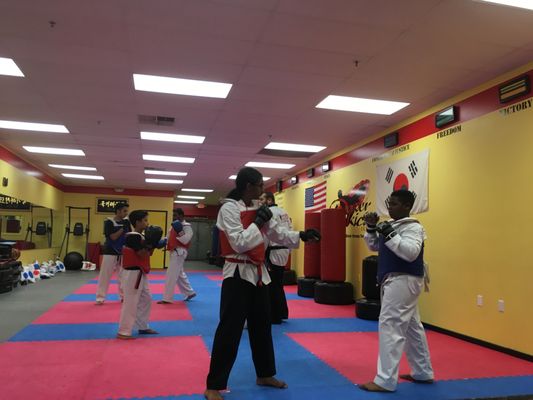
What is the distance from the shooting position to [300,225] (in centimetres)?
1088

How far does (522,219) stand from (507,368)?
1.47 metres

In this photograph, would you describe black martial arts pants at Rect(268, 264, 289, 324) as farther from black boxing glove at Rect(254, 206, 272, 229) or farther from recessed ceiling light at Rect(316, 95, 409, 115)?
black boxing glove at Rect(254, 206, 272, 229)

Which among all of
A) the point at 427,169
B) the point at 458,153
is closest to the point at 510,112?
the point at 458,153

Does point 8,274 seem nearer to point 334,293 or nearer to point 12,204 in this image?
point 12,204

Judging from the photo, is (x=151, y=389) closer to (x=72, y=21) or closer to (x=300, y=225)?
(x=72, y=21)

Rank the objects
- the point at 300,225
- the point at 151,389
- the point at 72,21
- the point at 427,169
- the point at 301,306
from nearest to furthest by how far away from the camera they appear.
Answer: the point at 151,389, the point at 72,21, the point at 427,169, the point at 301,306, the point at 300,225

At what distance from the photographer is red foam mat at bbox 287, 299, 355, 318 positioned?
249 inches

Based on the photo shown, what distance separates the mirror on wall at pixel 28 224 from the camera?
31.7ft

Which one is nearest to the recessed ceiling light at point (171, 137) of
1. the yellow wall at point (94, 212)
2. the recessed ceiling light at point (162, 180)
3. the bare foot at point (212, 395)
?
the recessed ceiling light at point (162, 180)

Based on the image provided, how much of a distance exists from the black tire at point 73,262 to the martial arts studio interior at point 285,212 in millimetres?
4649

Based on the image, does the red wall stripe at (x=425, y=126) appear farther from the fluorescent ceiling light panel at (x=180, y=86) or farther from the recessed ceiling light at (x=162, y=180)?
the recessed ceiling light at (x=162, y=180)

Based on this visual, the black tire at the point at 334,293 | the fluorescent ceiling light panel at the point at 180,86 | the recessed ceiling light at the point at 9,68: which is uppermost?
the fluorescent ceiling light panel at the point at 180,86

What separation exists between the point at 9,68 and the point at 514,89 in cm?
563

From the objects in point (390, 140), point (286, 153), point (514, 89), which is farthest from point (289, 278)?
point (514, 89)
